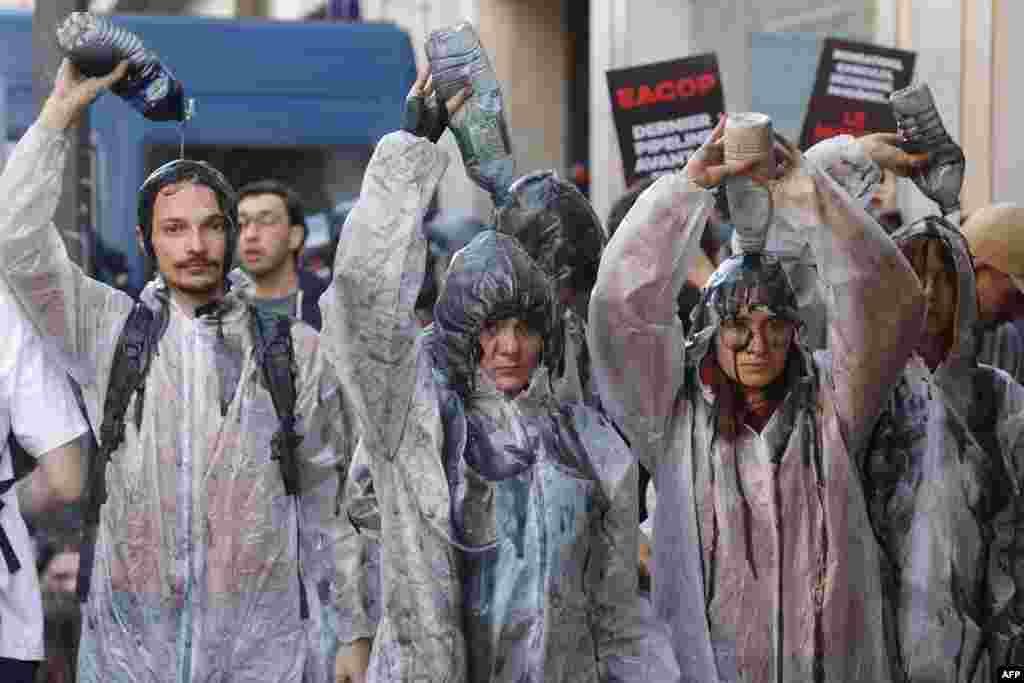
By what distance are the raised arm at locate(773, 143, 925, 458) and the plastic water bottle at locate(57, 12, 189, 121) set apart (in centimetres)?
166

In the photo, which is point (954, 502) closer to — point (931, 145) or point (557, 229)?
point (931, 145)

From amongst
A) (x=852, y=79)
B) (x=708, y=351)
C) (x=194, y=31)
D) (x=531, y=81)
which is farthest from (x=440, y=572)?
(x=531, y=81)

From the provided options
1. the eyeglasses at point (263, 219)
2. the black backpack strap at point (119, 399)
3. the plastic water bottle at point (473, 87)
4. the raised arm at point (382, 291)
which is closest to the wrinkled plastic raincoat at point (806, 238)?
the plastic water bottle at point (473, 87)

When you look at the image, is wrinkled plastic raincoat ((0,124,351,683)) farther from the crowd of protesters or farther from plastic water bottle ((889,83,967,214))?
plastic water bottle ((889,83,967,214))

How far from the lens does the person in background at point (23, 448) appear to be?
246 inches

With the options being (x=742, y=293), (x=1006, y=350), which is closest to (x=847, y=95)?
(x=1006, y=350)

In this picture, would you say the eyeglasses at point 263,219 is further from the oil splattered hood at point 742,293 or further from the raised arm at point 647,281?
the raised arm at point 647,281

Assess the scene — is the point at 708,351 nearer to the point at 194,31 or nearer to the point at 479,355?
the point at 479,355

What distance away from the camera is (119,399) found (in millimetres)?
6129

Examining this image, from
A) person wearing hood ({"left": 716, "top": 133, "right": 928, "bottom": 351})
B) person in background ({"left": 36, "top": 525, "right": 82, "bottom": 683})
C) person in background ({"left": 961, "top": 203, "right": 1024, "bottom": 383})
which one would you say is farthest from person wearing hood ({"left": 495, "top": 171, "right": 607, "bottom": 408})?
person in background ({"left": 36, "top": 525, "right": 82, "bottom": 683})

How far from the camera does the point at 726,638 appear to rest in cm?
569

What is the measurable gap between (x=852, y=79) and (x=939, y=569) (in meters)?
4.05

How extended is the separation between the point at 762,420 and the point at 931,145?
3.51 feet

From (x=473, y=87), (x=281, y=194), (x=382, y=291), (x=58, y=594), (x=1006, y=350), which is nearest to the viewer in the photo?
(x=382, y=291)
